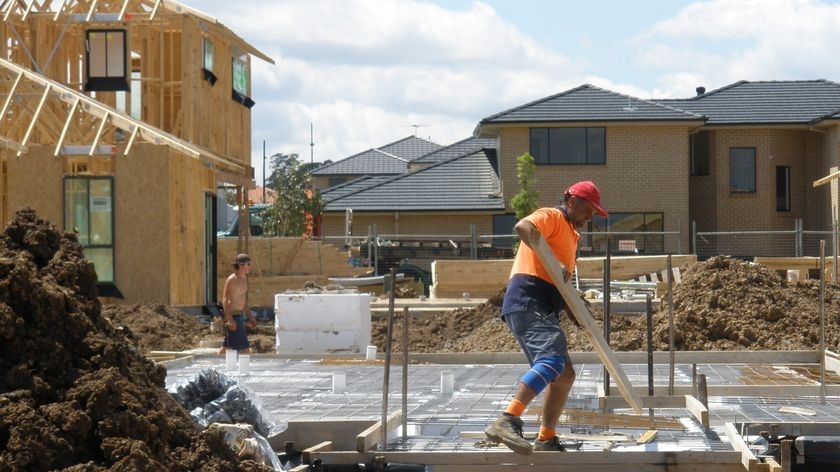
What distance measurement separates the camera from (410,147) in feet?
245

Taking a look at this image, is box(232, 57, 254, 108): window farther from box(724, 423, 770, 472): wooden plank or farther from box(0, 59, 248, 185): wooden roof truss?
box(724, 423, 770, 472): wooden plank

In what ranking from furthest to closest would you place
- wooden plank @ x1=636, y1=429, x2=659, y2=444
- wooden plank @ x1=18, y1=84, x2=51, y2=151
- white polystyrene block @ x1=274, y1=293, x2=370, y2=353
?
wooden plank @ x1=18, y1=84, x2=51, y2=151, white polystyrene block @ x1=274, y1=293, x2=370, y2=353, wooden plank @ x1=636, y1=429, x2=659, y2=444

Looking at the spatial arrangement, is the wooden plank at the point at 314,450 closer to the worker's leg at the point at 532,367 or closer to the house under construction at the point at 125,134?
the worker's leg at the point at 532,367

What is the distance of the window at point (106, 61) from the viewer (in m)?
24.6

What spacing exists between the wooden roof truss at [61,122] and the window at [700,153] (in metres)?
21.7

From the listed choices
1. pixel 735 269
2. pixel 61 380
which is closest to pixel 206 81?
pixel 735 269

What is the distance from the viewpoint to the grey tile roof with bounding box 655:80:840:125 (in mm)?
41406

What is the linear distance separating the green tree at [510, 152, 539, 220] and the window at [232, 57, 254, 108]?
35.5 ft

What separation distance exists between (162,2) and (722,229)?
23.0m

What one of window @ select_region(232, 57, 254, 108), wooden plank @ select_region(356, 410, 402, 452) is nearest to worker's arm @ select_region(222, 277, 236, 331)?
wooden plank @ select_region(356, 410, 402, 452)

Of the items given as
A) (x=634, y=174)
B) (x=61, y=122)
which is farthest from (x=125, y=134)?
(x=634, y=174)

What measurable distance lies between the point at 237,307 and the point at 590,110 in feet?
87.1

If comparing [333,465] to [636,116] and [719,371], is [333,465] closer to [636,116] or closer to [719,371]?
[719,371]

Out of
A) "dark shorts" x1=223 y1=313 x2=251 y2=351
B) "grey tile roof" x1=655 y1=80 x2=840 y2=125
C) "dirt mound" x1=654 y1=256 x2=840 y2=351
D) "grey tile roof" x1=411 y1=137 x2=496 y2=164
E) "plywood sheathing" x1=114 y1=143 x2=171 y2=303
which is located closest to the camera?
"dark shorts" x1=223 y1=313 x2=251 y2=351
